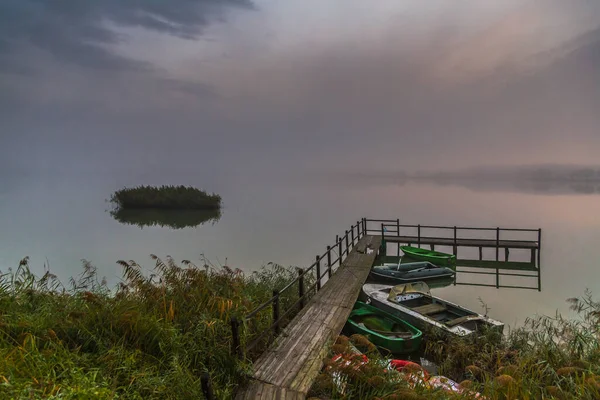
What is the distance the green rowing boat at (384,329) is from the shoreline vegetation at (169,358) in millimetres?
1196

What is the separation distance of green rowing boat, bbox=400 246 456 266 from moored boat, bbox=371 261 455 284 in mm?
869

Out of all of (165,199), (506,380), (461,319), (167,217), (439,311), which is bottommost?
(439,311)

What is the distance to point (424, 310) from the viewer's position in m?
9.98

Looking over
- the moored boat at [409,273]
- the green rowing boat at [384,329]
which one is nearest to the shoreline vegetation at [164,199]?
the moored boat at [409,273]

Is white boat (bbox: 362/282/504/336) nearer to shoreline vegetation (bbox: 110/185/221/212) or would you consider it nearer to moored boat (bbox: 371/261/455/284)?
moored boat (bbox: 371/261/455/284)

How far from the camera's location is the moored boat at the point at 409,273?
47.5ft

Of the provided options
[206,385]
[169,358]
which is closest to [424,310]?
[169,358]

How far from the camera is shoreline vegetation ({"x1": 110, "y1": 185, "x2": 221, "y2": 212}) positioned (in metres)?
35.9

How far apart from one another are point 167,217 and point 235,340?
28.5 m

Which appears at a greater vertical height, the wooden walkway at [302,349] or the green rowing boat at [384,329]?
the wooden walkway at [302,349]

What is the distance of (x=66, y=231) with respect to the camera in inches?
928

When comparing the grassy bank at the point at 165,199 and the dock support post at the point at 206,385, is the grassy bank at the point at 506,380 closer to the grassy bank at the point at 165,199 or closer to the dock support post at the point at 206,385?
the dock support post at the point at 206,385

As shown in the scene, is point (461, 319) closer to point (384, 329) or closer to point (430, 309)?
point (430, 309)

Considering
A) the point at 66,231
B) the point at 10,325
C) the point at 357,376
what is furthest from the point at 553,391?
the point at 66,231
